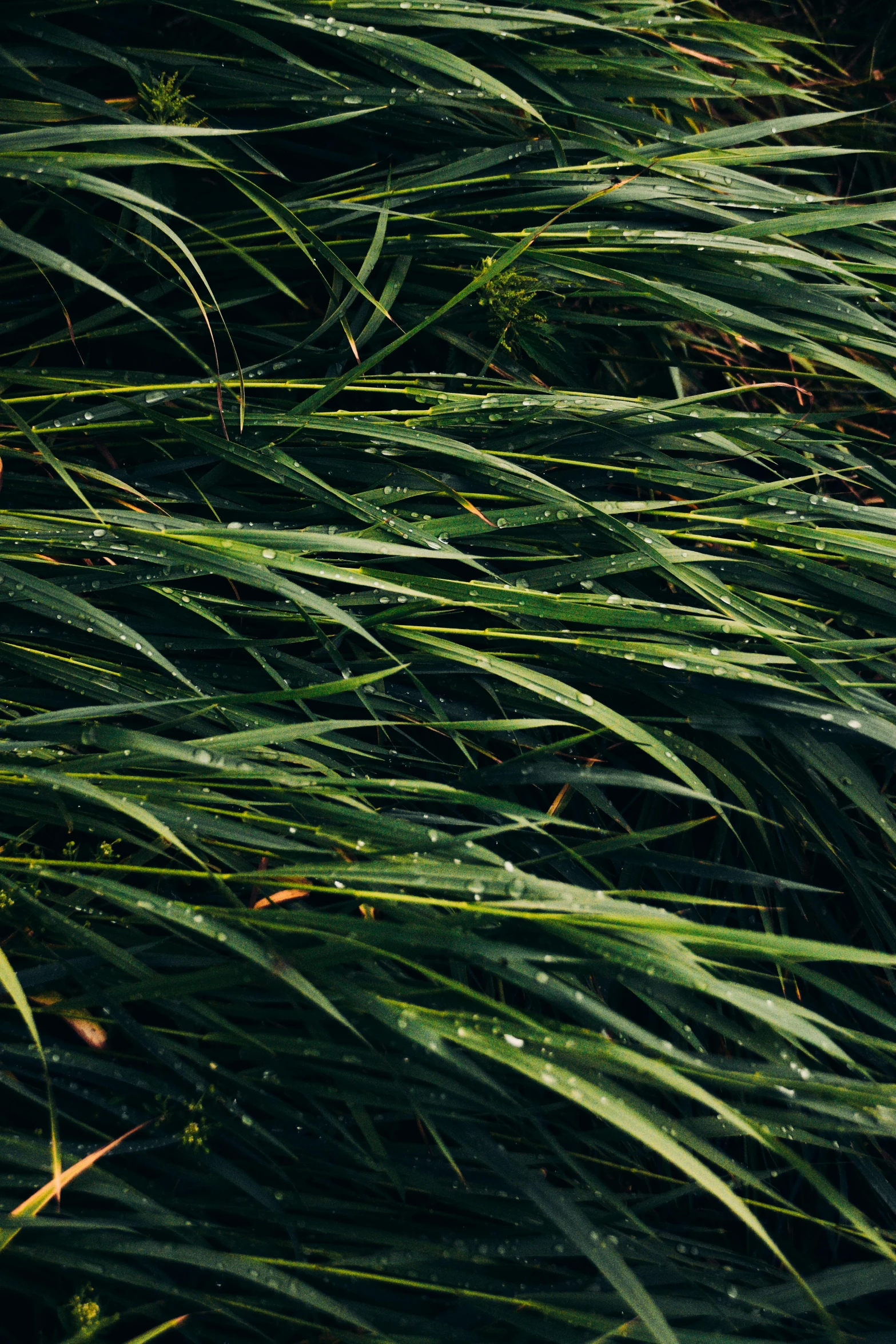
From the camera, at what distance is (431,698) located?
1056 mm

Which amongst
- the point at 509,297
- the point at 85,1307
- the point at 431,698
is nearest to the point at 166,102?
the point at 509,297

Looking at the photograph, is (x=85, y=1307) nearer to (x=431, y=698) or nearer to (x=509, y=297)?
(x=431, y=698)

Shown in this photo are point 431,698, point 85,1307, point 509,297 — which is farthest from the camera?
point 509,297

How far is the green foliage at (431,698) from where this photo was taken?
884 mm

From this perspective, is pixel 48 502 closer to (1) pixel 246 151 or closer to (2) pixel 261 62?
(1) pixel 246 151

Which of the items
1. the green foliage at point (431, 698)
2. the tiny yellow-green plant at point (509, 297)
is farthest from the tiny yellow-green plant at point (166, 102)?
the tiny yellow-green plant at point (509, 297)

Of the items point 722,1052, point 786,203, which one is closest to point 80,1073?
point 722,1052

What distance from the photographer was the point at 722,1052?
1.27 meters

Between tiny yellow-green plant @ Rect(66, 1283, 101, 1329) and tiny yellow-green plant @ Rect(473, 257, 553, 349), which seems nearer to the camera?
tiny yellow-green plant @ Rect(66, 1283, 101, 1329)

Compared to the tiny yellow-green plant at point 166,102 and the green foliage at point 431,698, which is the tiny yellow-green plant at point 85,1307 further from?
the tiny yellow-green plant at point 166,102

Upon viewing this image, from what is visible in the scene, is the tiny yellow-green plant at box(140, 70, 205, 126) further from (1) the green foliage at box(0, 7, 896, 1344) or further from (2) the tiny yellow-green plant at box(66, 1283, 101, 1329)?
(2) the tiny yellow-green plant at box(66, 1283, 101, 1329)

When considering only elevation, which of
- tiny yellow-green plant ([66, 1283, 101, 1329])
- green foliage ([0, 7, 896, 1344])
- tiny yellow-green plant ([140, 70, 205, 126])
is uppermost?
tiny yellow-green plant ([140, 70, 205, 126])

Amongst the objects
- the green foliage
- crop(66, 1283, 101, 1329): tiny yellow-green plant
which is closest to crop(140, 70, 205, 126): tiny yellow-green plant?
the green foliage

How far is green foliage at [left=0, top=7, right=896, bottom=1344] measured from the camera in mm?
884
